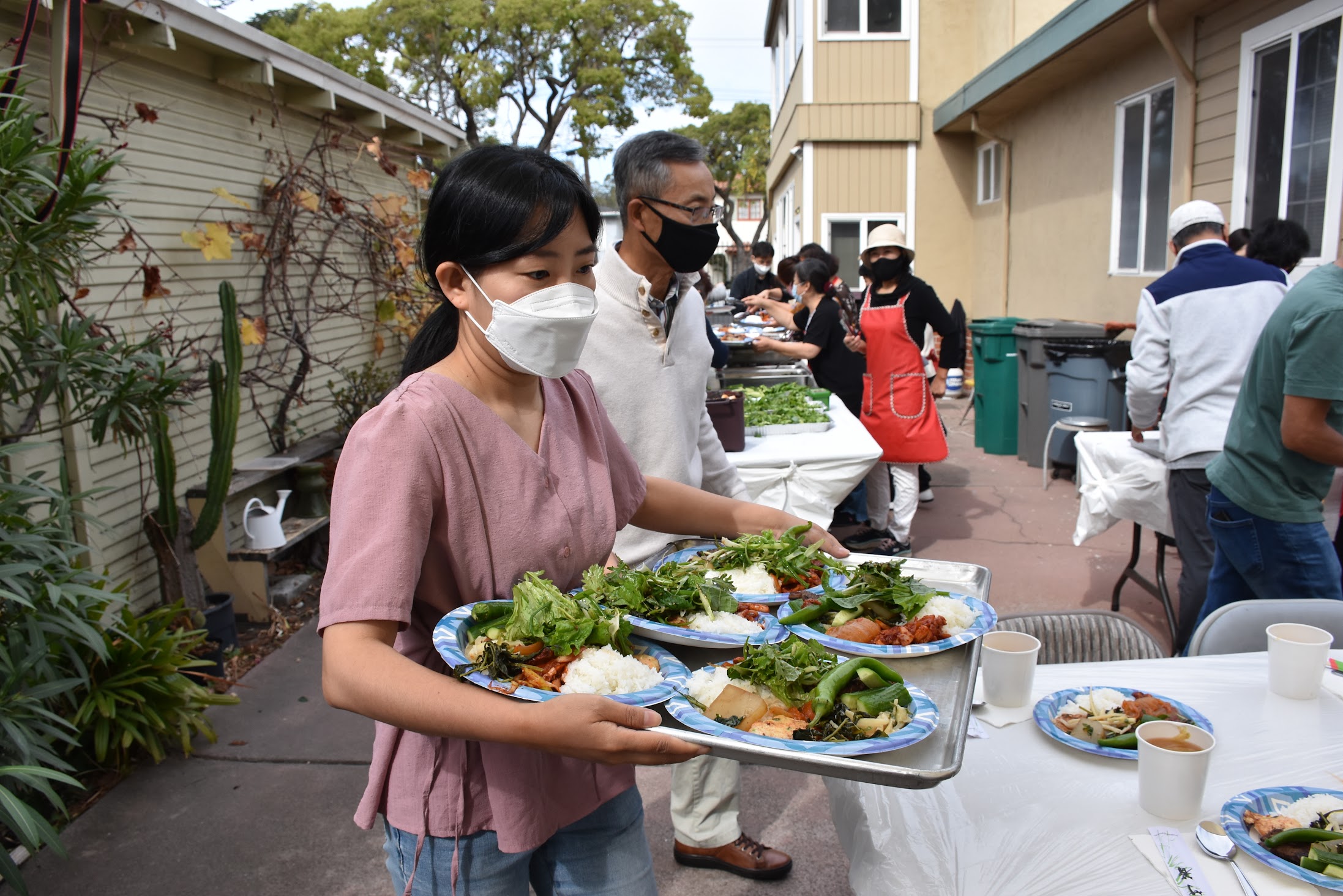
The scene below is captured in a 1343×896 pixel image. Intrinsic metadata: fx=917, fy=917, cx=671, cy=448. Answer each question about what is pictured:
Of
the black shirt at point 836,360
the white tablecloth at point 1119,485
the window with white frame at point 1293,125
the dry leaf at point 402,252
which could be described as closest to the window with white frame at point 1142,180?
the window with white frame at point 1293,125

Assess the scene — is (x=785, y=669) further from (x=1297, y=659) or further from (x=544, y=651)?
(x=1297, y=659)

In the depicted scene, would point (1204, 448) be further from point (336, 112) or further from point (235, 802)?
point (336, 112)

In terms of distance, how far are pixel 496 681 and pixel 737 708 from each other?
0.40 metres

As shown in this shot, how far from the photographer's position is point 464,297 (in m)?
1.65

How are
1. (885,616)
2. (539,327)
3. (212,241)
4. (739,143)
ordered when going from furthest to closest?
(739,143), (212,241), (885,616), (539,327)

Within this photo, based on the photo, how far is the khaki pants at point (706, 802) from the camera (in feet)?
10.2

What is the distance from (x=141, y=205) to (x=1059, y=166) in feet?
31.3

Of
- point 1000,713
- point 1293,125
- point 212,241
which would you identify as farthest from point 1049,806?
point 1293,125

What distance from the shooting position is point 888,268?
21.9ft

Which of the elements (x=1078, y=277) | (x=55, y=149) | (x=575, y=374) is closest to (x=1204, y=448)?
(x=575, y=374)

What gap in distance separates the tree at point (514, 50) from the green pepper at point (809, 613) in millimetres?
25828

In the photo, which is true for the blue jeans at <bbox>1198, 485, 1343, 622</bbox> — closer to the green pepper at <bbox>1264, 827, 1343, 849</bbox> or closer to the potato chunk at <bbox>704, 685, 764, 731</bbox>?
the green pepper at <bbox>1264, 827, 1343, 849</bbox>

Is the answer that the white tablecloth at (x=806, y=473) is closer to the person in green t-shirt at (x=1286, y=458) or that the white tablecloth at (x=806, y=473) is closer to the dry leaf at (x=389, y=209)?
the person in green t-shirt at (x=1286, y=458)

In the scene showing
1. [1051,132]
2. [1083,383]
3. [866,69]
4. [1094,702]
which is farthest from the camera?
[866,69]
